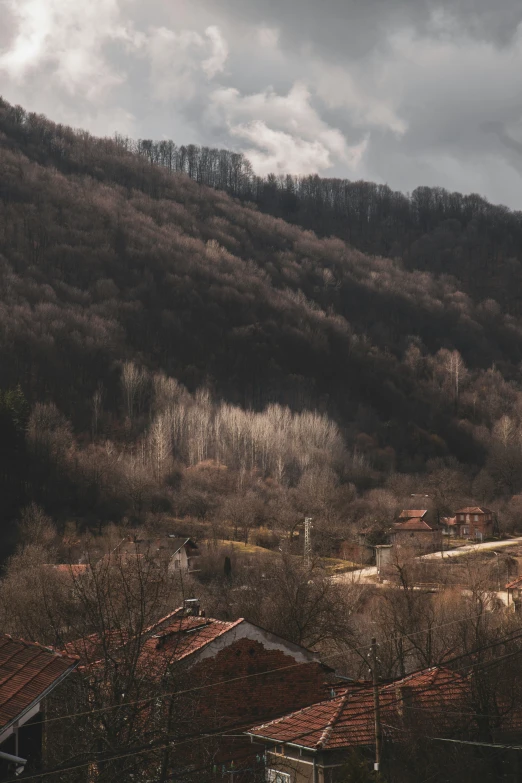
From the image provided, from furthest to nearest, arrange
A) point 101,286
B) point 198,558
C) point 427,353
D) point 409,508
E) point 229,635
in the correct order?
point 427,353 → point 101,286 → point 409,508 → point 198,558 → point 229,635

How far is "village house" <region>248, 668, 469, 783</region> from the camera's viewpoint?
1702 cm

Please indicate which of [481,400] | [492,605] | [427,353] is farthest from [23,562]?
[427,353]

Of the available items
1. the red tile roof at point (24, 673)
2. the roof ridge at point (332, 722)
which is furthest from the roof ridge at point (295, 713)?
the red tile roof at point (24, 673)

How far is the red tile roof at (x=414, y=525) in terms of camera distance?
7610cm

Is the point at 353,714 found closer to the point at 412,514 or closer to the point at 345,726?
the point at 345,726

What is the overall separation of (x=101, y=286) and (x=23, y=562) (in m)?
93.4

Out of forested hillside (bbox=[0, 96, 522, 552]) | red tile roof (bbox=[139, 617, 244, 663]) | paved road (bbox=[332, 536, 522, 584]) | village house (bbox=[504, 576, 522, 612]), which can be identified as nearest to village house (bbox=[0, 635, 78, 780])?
red tile roof (bbox=[139, 617, 244, 663])

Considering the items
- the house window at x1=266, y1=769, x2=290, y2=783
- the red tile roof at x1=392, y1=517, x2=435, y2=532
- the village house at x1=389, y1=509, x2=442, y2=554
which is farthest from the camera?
the red tile roof at x1=392, y1=517, x2=435, y2=532

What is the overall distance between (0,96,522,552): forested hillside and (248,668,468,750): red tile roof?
54519 millimetres

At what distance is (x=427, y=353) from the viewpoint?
166 m

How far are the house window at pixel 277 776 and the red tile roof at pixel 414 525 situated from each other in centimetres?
5860

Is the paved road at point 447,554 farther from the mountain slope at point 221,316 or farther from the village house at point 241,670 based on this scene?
the mountain slope at point 221,316

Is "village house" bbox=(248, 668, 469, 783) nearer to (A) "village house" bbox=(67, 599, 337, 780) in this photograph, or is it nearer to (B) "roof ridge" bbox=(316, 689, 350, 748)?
(B) "roof ridge" bbox=(316, 689, 350, 748)

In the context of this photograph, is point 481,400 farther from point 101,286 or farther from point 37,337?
point 37,337
